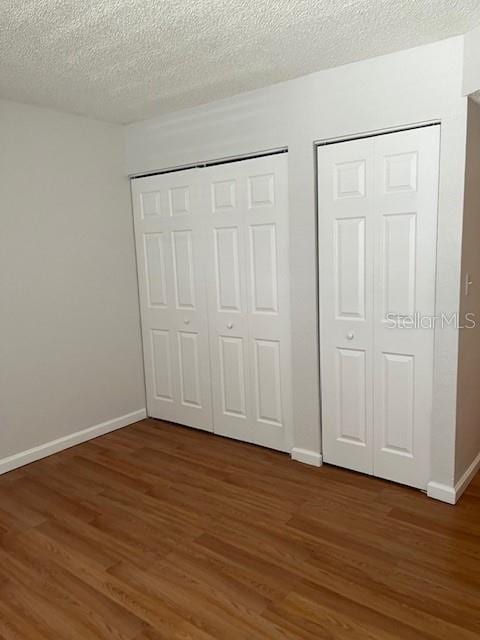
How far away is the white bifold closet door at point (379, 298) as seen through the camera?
2.54 metres

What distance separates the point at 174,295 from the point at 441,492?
222cm

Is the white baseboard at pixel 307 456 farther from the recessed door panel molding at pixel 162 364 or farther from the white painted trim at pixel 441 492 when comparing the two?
the recessed door panel molding at pixel 162 364

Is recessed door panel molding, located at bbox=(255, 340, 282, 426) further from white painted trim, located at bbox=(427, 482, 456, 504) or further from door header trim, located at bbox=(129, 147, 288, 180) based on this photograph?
A: door header trim, located at bbox=(129, 147, 288, 180)

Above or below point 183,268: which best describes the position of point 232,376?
below

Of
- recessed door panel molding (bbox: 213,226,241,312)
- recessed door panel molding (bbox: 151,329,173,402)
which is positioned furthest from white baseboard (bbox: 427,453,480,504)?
recessed door panel molding (bbox: 151,329,173,402)

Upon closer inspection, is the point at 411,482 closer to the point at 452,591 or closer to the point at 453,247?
the point at 452,591

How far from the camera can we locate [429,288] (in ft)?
8.38

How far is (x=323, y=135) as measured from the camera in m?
2.78

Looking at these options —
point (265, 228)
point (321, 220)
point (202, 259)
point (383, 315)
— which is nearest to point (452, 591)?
point (383, 315)

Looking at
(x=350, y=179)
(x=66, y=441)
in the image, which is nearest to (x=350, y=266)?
(x=350, y=179)

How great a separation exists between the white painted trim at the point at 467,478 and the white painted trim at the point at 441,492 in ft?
0.13

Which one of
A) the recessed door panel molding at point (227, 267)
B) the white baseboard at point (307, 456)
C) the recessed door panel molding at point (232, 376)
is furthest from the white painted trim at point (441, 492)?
the recessed door panel molding at point (227, 267)

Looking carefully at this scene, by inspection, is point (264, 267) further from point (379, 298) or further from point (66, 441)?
point (66, 441)

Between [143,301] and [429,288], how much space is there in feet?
7.34
